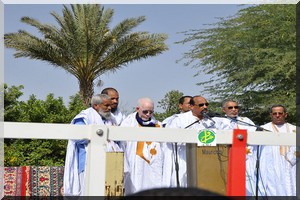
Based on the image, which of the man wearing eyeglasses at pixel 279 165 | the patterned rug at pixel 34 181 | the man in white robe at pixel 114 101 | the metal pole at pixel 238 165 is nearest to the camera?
the metal pole at pixel 238 165

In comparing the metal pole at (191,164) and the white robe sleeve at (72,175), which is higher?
the metal pole at (191,164)

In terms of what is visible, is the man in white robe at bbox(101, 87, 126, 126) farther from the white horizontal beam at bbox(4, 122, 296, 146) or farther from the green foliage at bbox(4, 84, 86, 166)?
the green foliage at bbox(4, 84, 86, 166)

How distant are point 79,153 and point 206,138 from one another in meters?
3.23

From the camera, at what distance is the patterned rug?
28.1 feet

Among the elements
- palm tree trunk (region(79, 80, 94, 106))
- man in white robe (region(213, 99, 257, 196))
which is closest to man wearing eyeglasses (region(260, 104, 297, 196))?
man in white robe (region(213, 99, 257, 196))

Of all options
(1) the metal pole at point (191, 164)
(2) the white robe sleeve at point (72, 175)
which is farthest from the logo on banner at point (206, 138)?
(2) the white robe sleeve at point (72, 175)

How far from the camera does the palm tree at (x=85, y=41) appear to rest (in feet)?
69.7

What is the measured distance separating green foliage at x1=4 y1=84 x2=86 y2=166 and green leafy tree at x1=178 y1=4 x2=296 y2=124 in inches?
218

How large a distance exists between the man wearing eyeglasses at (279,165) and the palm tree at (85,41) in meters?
13.6

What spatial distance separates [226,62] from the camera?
2164 cm

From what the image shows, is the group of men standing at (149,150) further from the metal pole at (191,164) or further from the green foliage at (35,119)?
the green foliage at (35,119)

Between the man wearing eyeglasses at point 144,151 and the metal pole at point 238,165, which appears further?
the man wearing eyeglasses at point 144,151

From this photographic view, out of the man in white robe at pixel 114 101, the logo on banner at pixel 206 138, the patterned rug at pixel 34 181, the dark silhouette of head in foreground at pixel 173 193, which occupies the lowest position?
the patterned rug at pixel 34 181

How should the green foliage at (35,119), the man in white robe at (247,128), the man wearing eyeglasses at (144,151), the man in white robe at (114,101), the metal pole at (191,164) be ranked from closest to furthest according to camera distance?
the metal pole at (191,164) < the man in white robe at (247,128) < the man wearing eyeglasses at (144,151) < the man in white robe at (114,101) < the green foliage at (35,119)
